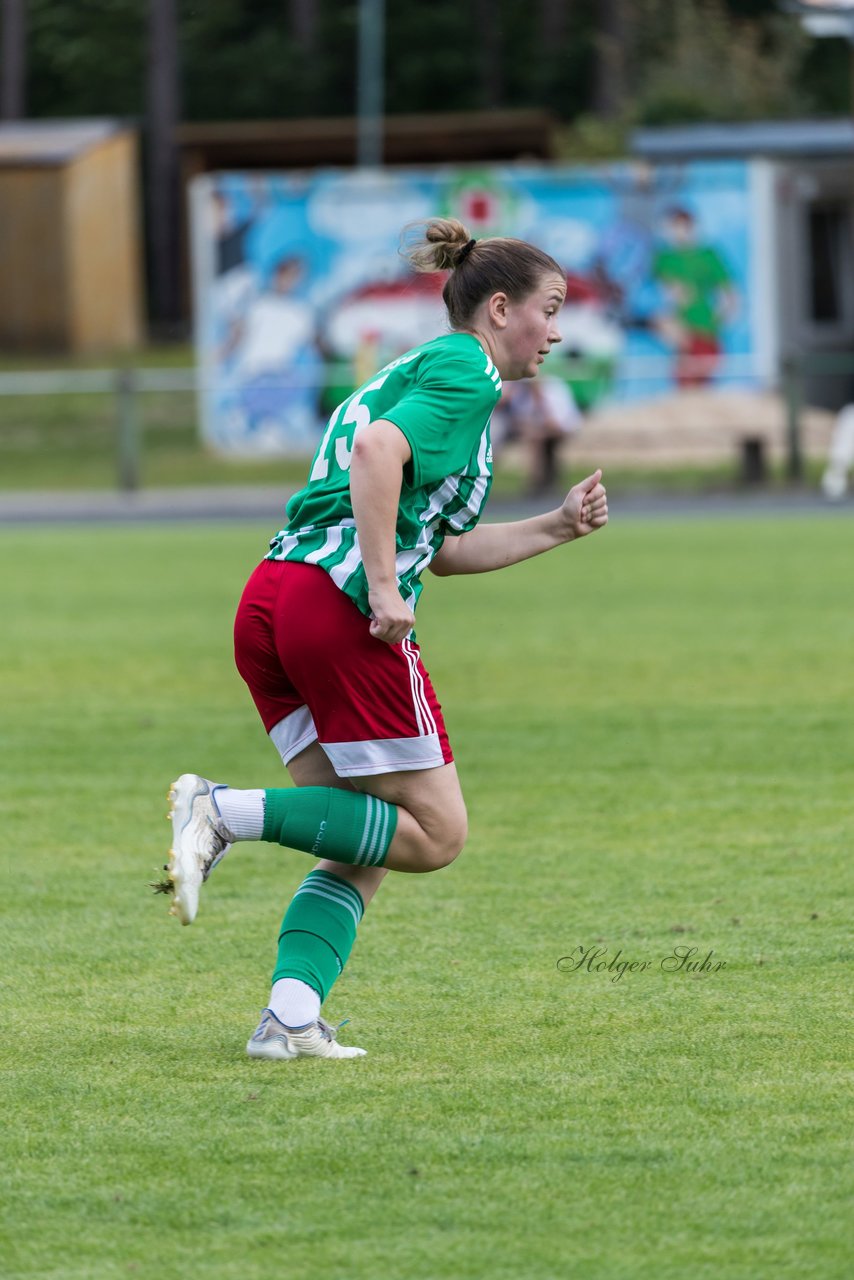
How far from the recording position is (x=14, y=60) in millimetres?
49062

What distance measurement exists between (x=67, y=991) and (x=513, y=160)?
105ft

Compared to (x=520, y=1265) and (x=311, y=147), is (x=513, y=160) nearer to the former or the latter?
(x=311, y=147)

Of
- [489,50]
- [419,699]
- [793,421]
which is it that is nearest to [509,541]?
[419,699]

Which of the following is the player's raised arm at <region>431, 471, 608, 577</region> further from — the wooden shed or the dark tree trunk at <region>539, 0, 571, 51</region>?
the dark tree trunk at <region>539, 0, 571, 51</region>

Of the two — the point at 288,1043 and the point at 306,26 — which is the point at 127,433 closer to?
the point at 288,1043

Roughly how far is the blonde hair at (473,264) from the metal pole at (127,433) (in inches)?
755

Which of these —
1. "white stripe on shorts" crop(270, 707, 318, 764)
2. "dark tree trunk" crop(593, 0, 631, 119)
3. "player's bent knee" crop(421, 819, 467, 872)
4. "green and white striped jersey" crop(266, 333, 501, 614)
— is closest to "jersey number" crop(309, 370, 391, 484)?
"green and white striped jersey" crop(266, 333, 501, 614)

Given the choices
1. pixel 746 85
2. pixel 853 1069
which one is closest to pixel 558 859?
pixel 853 1069

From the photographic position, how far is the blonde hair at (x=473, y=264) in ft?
13.9

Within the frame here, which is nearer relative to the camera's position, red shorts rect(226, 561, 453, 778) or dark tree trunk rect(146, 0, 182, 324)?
red shorts rect(226, 561, 453, 778)

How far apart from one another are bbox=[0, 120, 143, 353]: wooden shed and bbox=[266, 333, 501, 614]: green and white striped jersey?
30405 mm

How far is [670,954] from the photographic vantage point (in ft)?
16.9

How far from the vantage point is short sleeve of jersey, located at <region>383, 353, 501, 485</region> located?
4016mm

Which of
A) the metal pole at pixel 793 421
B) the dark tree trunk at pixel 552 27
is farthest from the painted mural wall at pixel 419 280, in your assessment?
the dark tree trunk at pixel 552 27
